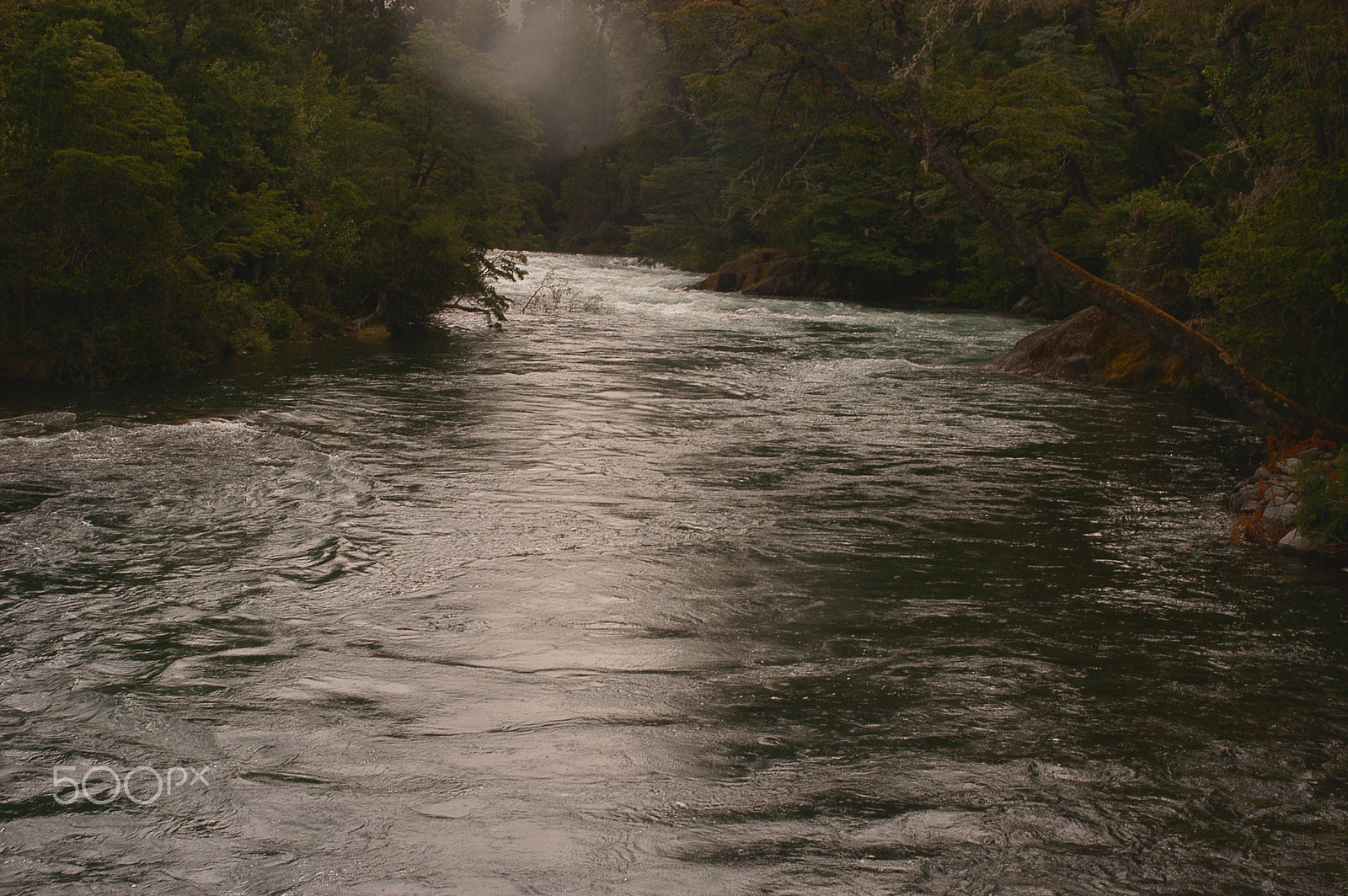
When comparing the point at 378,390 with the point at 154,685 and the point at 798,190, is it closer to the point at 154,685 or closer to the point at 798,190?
the point at 154,685

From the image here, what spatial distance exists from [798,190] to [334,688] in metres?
41.0

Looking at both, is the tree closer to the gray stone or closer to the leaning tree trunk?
the leaning tree trunk

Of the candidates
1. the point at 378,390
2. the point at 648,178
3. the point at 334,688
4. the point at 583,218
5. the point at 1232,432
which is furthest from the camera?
the point at 583,218

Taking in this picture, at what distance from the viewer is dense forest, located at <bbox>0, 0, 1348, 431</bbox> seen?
12.4 m

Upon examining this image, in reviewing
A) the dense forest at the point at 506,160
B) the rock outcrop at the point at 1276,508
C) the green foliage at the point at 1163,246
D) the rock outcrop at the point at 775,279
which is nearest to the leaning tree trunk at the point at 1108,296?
the dense forest at the point at 506,160

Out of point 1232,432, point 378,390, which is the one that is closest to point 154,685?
point 378,390

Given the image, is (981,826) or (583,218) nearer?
(981,826)

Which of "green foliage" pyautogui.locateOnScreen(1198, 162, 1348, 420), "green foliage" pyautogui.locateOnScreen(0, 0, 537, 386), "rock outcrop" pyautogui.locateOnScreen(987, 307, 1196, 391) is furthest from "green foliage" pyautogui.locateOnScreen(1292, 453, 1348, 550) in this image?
"green foliage" pyautogui.locateOnScreen(0, 0, 537, 386)

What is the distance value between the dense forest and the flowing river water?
128 inches

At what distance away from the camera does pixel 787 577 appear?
8242 millimetres

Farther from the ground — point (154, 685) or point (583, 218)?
point (583, 218)

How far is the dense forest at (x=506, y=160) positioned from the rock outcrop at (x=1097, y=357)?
3.02ft

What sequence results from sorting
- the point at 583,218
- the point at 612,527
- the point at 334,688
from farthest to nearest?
1. the point at 583,218
2. the point at 612,527
3. the point at 334,688

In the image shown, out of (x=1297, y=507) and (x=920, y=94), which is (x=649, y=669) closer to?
(x=1297, y=507)
